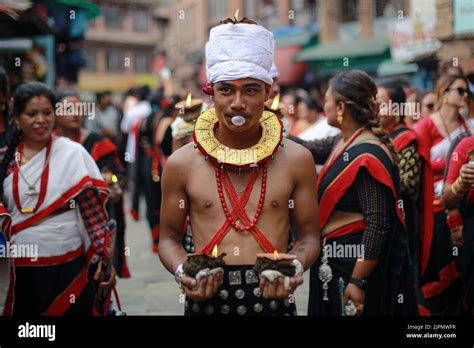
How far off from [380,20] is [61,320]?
1881 cm

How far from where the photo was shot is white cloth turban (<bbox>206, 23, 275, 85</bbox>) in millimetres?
3105

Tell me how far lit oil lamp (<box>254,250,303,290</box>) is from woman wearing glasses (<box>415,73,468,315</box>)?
3.05 m

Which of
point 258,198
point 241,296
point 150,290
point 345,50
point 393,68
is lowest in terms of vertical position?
point 150,290

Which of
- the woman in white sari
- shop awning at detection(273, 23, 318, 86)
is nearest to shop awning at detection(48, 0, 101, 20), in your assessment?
the woman in white sari

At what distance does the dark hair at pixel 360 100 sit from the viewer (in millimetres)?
4234

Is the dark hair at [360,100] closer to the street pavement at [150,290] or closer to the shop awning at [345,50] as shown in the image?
the street pavement at [150,290]

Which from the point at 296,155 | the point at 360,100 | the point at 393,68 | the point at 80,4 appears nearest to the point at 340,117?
the point at 360,100

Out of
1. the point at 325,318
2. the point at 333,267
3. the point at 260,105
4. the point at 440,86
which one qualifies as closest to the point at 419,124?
the point at 440,86

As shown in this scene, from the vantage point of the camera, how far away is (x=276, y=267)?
285 centimetres

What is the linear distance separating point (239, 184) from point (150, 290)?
4122 millimetres

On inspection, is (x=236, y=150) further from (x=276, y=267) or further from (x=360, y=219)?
(x=360, y=219)

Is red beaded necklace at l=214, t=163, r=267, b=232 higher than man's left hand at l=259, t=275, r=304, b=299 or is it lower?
higher

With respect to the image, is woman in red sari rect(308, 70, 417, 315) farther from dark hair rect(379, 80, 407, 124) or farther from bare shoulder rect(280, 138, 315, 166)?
dark hair rect(379, 80, 407, 124)

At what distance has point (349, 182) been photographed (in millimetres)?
4051
